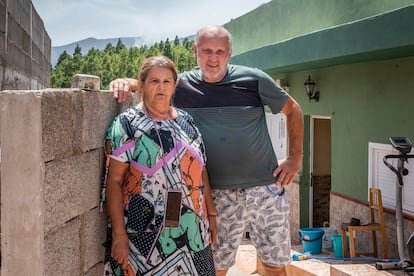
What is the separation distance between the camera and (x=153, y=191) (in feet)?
7.50

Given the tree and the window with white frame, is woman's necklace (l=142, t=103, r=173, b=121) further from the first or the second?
the tree

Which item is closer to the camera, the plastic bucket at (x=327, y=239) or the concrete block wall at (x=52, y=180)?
the concrete block wall at (x=52, y=180)

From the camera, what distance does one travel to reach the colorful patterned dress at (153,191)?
2.28m

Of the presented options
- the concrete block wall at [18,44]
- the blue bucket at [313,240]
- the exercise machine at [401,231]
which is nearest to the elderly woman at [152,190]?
the concrete block wall at [18,44]

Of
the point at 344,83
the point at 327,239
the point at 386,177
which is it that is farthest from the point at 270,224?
the point at 344,83

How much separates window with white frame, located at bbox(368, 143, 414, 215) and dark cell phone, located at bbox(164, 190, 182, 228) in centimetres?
431

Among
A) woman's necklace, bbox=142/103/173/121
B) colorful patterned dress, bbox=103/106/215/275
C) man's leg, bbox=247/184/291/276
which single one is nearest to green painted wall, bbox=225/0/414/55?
man's leg, bbox=247/184/291/276

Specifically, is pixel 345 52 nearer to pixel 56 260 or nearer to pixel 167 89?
pixel 167 89

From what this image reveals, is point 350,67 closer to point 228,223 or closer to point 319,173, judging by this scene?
point 319,173

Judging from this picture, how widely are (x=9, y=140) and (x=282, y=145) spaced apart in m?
8.52

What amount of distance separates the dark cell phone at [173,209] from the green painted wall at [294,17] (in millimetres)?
4269

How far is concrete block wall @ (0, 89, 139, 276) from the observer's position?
183cm

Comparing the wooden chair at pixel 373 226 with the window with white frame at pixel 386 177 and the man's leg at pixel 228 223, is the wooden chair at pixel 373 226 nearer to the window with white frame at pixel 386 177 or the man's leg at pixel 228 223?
the window with white frame at pixel 386 177

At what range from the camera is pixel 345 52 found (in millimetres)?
5949
